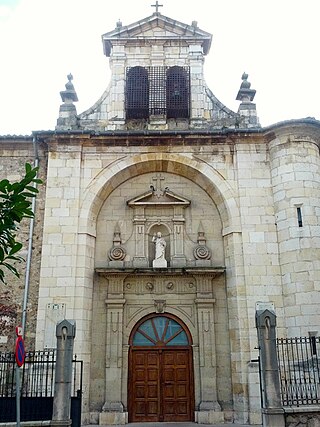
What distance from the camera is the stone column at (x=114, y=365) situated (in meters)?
12.5

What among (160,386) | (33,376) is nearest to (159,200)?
(160,386)

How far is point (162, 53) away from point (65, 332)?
1098cm

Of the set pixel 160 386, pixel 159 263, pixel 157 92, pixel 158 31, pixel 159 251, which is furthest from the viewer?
pixel 158 31

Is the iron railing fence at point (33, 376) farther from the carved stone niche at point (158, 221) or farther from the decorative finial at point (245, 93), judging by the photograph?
the decorative finial at point (245, 93)

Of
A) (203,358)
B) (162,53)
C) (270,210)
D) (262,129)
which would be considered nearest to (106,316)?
(203,358)

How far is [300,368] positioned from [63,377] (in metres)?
6.26

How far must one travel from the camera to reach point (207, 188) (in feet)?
48.5

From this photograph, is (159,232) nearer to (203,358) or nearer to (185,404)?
(203,358)

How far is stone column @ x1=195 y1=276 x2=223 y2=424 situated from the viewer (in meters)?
12.5

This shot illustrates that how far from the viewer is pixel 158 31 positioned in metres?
16.7

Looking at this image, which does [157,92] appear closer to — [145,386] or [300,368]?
[145,386]

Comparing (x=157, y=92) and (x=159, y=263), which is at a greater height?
(x=157, y=92)

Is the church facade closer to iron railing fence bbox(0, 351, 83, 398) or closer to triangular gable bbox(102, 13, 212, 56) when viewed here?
iron railing fence bbox(0, 351, 83, 398)

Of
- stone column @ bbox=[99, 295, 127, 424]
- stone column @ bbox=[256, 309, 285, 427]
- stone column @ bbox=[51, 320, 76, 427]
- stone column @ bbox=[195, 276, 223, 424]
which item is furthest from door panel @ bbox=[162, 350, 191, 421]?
stone column @ bbox=[51, 320, 76, 427]
